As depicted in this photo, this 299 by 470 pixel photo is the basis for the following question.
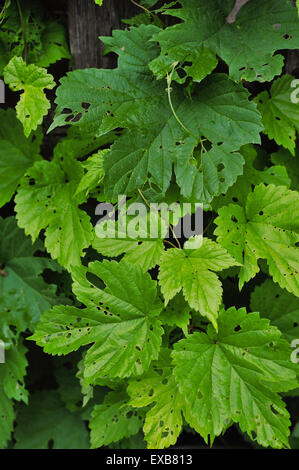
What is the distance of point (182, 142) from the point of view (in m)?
1.14

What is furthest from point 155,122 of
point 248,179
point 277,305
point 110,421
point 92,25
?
point 110,421

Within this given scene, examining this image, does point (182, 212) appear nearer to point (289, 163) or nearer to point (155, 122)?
point (155, 122)

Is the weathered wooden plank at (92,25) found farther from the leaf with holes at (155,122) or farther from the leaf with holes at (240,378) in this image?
the leaf with holes at (240,378)

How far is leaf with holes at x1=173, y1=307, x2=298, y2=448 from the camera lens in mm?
1099

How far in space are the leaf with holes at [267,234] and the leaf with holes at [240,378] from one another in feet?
0.43

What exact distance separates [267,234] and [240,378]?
396mm

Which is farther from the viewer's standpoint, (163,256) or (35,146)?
(35,146)

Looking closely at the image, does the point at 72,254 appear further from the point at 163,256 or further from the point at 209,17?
the point at 209,17

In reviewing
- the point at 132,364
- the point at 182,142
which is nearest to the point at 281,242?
the point at 182,142

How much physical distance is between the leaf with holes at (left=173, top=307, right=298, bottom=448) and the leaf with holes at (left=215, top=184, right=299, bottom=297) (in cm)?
13

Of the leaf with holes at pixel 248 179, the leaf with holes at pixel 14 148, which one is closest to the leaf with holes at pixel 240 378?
the leaf with holes at pixel 248 179

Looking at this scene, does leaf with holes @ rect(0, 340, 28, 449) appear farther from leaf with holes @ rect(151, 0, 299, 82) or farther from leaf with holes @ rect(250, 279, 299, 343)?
leaf with holes @ rect(151, 0, 299, 82)

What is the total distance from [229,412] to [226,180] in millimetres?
600

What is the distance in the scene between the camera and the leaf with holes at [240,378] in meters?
1.10
